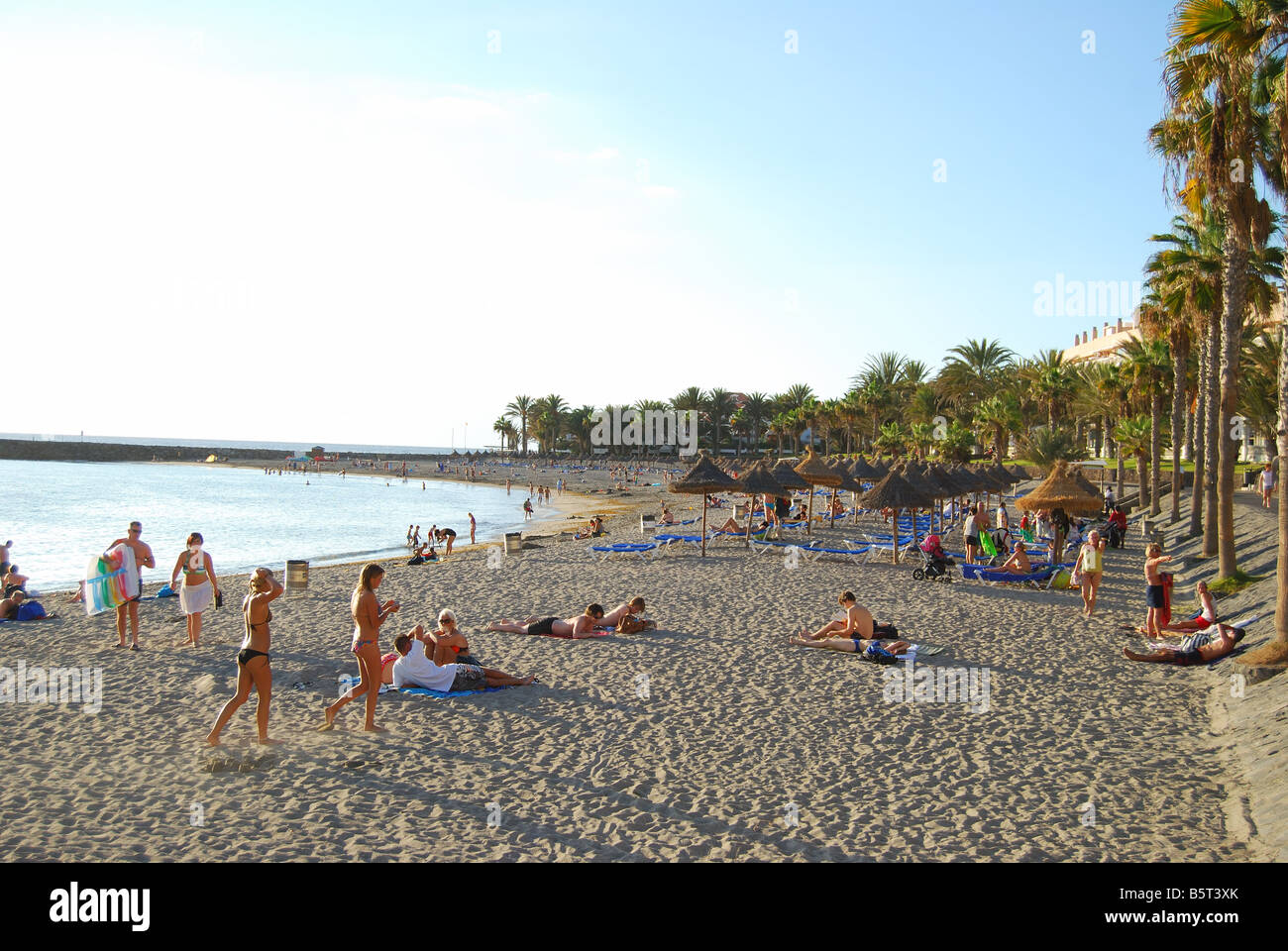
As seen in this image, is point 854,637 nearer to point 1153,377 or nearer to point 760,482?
point 760,482

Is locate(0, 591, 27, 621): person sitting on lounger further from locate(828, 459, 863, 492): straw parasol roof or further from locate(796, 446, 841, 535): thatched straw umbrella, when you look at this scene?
locate(828, 459, 863, 492): straw parasol roof

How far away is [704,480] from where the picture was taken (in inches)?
736

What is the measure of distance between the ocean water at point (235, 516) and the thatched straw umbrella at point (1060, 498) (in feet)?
58.7

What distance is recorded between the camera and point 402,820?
5348mm

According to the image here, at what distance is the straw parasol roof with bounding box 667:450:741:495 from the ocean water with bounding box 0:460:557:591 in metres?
11.7

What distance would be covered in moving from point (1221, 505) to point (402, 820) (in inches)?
546

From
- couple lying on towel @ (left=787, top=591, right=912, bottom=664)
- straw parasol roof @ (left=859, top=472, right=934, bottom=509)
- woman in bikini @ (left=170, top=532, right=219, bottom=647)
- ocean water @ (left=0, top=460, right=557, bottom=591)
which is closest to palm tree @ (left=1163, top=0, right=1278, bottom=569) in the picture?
straw parasol roof @ (left=859, top=472, right=934, bottom=509)

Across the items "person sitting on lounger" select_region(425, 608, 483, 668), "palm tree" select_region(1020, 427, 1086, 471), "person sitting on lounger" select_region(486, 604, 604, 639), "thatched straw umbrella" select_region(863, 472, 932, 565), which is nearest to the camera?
Answer: "person sitting on lounger" select_region(425, 608, 483, 668)

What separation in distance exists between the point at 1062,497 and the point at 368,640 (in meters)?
14.3

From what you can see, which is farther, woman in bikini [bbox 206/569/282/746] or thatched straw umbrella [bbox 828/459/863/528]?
thatched straw umbrella [bbox 828/459/863/528]

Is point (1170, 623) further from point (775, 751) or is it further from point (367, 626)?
point (367, 626)

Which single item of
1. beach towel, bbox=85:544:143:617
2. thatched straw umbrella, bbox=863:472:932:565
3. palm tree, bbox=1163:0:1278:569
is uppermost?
palm tree, bbox=1163:0:1278:569

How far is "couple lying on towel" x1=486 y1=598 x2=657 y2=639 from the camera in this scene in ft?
36.0

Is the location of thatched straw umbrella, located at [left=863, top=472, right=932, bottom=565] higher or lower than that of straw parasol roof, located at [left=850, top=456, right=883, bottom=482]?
lower
